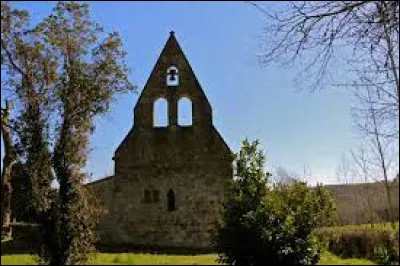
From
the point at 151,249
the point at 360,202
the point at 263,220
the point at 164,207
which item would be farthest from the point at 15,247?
the point at 360,202

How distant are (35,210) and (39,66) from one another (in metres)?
4.88

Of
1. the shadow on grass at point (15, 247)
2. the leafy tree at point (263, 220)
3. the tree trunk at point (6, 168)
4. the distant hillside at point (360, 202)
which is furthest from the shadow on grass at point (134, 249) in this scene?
the distant hillside at point (360, 202)

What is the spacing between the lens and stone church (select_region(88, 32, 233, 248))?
28.1 m

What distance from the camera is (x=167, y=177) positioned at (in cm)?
2858

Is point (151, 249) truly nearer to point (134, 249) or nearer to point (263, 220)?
point (134, 249)

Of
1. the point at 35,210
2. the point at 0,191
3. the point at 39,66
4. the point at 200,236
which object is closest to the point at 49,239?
the point at 35,210

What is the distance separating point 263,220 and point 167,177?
1228cm

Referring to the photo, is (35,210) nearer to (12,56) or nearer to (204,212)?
(12,56)

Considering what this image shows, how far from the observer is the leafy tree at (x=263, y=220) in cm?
1662

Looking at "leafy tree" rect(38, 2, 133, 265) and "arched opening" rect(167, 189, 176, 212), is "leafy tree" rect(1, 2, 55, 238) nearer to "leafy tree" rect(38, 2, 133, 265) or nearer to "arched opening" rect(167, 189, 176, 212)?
"leafy tree" rect(38, 2, 133, 265)

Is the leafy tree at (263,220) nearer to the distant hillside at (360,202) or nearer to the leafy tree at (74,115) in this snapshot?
the leafy tree at (74,115)

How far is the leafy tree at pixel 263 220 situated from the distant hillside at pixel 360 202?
3080 cm

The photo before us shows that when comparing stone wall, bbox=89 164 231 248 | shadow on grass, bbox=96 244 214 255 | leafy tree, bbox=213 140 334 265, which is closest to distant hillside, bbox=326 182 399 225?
stone wall, bbox=89 164 231 248

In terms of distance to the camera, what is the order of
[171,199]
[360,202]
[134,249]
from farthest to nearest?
[360,202], [171,199], [134,249]
